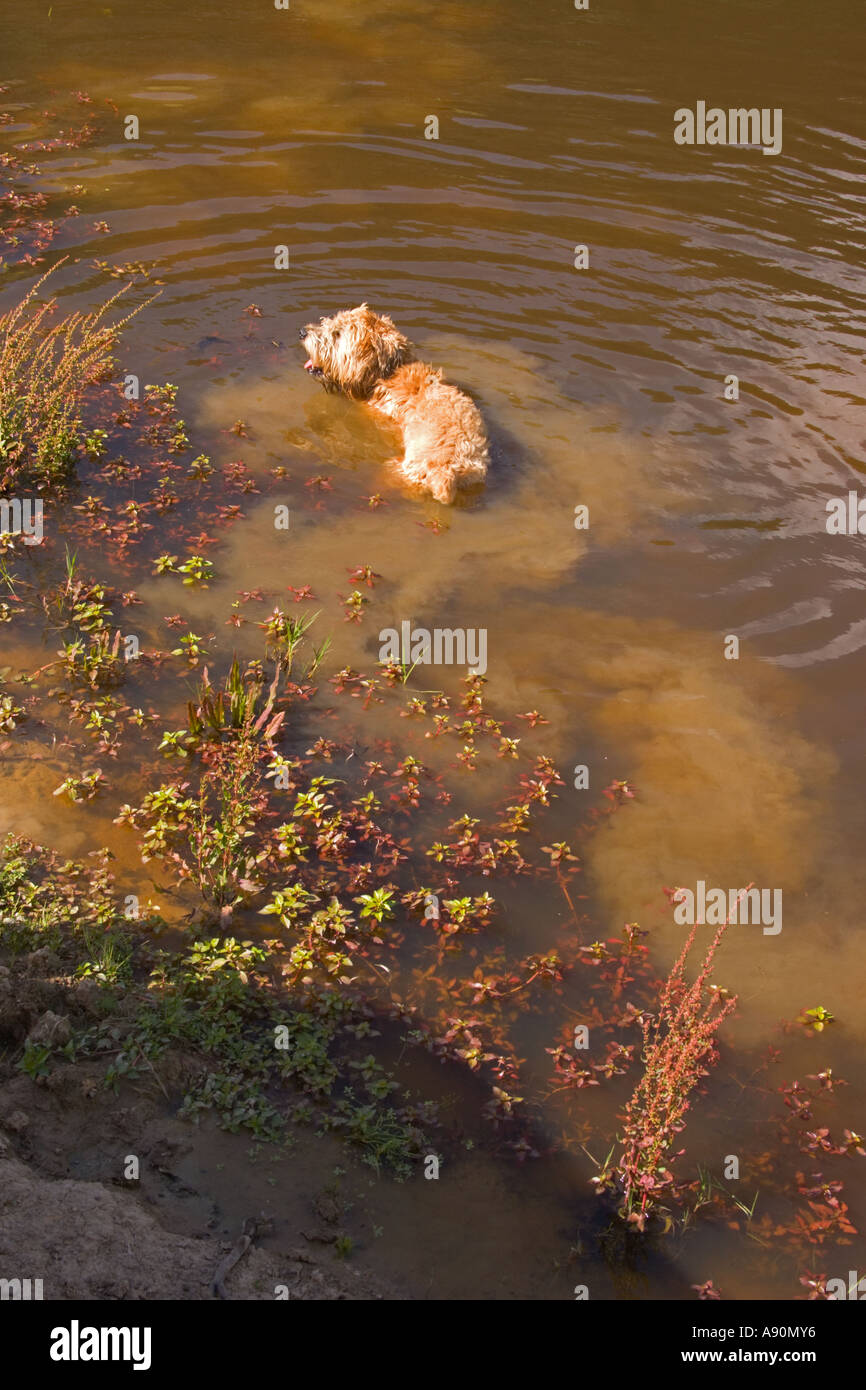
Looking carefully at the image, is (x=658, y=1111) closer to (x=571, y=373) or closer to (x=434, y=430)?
(x=434, y=430)

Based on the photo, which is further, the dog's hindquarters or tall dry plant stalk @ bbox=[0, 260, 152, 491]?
the dog's hindquarters

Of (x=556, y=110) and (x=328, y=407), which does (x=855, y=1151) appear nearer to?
(x=328, y=407)

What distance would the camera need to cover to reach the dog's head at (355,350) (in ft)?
34.6

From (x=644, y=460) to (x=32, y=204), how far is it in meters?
7.93

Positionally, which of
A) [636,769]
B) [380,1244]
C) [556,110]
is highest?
[556,110]

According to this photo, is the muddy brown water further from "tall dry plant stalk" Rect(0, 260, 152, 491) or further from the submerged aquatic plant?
"tall dry plant stalk" Rect(0, 260, 152, 491)

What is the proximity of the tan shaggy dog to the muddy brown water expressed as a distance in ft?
0.93

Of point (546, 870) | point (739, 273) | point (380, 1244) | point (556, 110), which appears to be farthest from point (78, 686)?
point (556, 110)

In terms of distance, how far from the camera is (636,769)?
7.43m

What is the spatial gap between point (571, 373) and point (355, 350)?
233 cm

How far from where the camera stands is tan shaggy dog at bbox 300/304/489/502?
9.75 metres

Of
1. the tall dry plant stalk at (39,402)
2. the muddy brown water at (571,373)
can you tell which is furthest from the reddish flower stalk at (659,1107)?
the tall dry plant stalk at (39,402)

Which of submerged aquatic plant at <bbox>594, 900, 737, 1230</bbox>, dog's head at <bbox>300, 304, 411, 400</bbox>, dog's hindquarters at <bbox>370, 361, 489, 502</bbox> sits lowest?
submerged aquatic plant at <bbox>594, 900, 737, 1230</bbox>

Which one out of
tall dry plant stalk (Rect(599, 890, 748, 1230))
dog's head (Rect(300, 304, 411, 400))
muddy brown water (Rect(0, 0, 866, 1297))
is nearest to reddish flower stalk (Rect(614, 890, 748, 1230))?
tall dry plant stalk (Rect(599, 890, 748, 1230))
